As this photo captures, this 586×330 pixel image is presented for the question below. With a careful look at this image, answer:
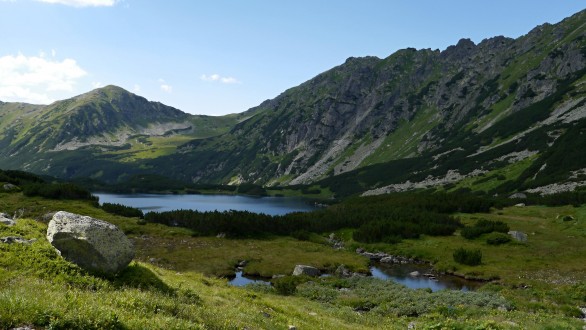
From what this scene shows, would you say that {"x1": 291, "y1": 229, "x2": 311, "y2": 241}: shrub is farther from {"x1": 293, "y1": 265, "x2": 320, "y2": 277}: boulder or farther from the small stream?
{"x1": 293, "y1": 265, "x2": 320, "y2": 277}: boulder

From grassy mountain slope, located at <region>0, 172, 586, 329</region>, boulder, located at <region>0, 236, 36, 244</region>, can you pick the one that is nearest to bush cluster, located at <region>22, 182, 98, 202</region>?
grassy mountain slope, located at <region>0, 172, 586, 329</region>

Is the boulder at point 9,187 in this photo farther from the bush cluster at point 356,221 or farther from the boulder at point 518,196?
the boulder at point 518,196

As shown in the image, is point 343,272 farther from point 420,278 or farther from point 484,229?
point 484,229

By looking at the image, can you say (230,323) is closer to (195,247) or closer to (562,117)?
(195,247)

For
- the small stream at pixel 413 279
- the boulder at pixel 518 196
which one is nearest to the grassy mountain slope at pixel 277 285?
the small stream at pixel 413 279

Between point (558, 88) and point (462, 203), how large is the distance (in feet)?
445

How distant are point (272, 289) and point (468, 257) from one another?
3335 cm

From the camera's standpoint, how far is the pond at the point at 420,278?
162ft

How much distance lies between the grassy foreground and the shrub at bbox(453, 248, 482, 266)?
1370 mm

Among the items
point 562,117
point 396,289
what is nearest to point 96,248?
point 396,289

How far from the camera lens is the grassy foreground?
12148 millimetres

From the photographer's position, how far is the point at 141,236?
247 ft

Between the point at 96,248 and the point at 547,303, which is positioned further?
the point at 547,303

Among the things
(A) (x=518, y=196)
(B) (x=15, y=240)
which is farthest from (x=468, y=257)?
(A) (x=518, y=196)
